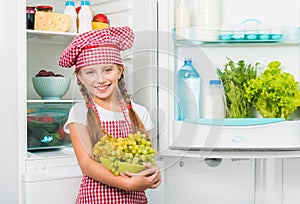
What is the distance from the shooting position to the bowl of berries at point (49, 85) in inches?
75.5

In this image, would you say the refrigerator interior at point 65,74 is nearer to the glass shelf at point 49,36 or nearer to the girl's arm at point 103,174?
the glass shelf at point 49,36

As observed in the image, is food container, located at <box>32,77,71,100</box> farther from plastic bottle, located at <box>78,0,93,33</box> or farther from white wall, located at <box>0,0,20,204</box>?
plastic bottle, located at <box>78,0,93,33</box>

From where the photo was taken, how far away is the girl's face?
1.66 meters

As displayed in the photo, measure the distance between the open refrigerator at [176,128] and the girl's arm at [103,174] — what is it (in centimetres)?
16

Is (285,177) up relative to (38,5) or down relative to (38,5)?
down

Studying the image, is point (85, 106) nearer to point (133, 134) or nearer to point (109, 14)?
point (133, 134)

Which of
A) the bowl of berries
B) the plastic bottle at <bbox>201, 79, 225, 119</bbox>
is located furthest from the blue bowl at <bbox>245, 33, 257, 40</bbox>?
the bowl of berries

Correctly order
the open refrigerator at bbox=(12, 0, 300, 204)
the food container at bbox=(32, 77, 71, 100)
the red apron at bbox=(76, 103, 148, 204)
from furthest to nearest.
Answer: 1. the food container at bbox=(32, 77, 71, 100)
2. the open refrigerator at bbox=(12, 0, 300, 204)
3. the red apron at bbox=(76, 103, 148, 204)

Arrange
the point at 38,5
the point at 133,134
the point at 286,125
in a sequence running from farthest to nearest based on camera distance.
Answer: the point at 38,5, the point at 286,125, the point at 133,134

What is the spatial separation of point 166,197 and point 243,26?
2.53ft

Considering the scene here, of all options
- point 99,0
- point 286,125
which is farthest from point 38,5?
point 286,125

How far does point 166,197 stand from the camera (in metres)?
2.10

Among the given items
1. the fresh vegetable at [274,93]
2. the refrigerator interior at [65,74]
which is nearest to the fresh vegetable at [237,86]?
the fresh vegetable at [274,93]

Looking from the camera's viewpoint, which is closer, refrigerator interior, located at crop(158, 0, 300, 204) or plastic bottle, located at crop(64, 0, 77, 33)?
refrigerator interior, located at crop(158, 0, 300, 204)
